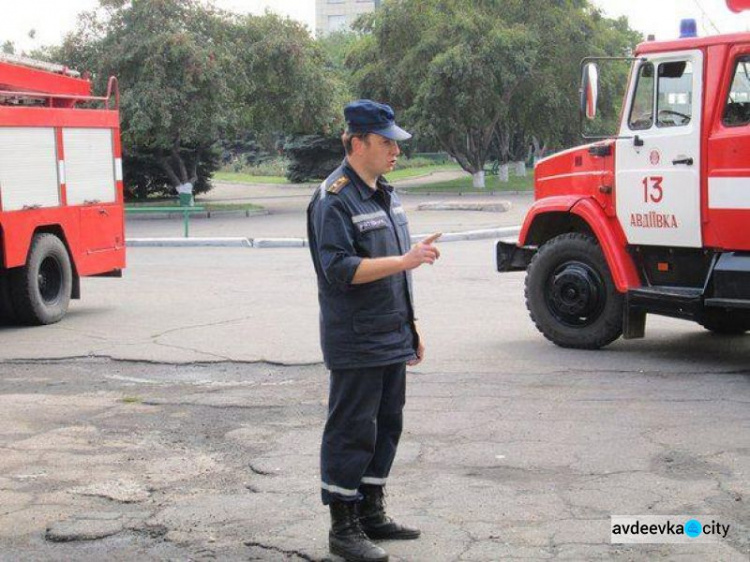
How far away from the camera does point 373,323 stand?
488 cm

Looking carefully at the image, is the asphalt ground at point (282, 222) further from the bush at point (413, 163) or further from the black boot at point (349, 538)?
the bush at point (413, 163)

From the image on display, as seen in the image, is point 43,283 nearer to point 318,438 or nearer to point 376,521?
point 318,438

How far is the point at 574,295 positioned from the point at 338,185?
5.38 meters

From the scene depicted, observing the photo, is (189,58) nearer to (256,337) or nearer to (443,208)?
(443,208)

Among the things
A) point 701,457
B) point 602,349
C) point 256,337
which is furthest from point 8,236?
point 701,457

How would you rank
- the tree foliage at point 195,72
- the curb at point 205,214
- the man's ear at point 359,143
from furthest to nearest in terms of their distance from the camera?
the curb at point 205,214
the tree foliage at point 195,72
the man's ear at point 359,143

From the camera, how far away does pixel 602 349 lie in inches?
394

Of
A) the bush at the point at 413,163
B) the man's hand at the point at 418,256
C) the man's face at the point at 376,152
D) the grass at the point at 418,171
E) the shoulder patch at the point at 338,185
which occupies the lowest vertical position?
the grass at the point at 418,171

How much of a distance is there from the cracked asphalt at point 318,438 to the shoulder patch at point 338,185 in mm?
1475

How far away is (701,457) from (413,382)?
2.75 metres

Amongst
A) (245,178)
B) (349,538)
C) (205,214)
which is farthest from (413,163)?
(349,538)

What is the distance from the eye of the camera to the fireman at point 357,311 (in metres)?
4.86

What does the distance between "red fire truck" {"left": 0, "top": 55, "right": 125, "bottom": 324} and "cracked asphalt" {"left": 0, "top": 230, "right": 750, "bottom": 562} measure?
1.93 feet

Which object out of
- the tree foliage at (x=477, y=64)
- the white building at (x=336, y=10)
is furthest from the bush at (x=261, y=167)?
the white building at (x=336, y=10)
